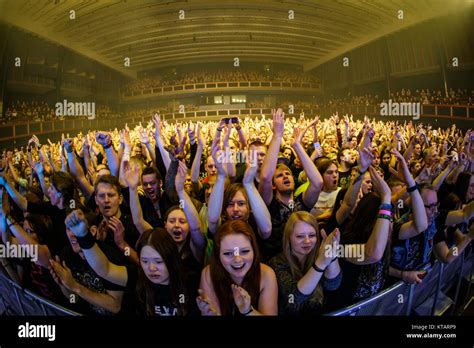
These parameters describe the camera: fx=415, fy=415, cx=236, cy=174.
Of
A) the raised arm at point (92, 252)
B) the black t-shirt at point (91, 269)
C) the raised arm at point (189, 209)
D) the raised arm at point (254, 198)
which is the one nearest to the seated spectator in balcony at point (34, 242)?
the black t-shirt at point (91, 269)

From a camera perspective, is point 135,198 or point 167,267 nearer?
point 167,267

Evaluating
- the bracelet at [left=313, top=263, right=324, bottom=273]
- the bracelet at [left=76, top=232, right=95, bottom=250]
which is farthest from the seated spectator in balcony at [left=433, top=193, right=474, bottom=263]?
the bracelet at [left=76, top=232, right=95, bottom=250]

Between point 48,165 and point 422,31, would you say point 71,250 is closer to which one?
point 48,165

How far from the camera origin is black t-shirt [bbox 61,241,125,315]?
228 centimetres

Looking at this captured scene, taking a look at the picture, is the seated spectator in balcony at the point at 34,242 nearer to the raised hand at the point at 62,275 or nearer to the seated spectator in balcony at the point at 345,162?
the raised hand at the point at 62,275

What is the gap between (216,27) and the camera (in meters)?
2.89

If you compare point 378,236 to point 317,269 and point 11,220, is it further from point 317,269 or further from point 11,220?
point 11,220

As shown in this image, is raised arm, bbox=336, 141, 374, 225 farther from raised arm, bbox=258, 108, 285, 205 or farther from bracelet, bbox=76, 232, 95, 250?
bracelet, bbox=76, 232, 95, 250

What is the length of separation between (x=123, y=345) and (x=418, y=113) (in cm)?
254

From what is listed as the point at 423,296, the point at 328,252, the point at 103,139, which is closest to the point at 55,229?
the point at 103,139

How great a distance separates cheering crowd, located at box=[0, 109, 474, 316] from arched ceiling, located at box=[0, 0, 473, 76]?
0.48m

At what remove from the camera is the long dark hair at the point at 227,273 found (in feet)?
7.02

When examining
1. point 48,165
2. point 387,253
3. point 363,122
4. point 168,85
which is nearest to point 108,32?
point 168,85

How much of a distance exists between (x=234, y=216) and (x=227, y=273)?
31cm
